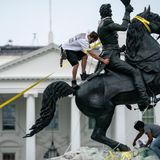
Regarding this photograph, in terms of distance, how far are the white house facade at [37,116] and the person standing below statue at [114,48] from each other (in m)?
39.3

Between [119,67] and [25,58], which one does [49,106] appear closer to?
[119,67]

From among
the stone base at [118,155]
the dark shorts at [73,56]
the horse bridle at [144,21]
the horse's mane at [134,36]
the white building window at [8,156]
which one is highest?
the horse bridle at [144,21]

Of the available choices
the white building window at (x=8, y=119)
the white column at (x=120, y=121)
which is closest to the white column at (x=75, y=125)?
the white column at (x=120, y=121)

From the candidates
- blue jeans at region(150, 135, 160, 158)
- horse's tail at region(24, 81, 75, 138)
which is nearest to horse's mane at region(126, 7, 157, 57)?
horse's tail at region(24, 81, 75, 138)

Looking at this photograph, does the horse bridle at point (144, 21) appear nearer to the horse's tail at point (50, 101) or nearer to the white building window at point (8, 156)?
the horse's tail at point (50, 101)

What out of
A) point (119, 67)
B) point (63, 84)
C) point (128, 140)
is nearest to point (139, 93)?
point (119, 67)

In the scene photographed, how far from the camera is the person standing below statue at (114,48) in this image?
800 centimetres

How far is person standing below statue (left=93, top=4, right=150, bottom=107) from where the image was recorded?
7996mm

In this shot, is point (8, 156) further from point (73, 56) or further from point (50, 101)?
point (50, 101)

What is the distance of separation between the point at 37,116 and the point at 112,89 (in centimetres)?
4423

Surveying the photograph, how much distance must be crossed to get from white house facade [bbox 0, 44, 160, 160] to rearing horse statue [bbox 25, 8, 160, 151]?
129 feet

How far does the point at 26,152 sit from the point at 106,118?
4235 cm

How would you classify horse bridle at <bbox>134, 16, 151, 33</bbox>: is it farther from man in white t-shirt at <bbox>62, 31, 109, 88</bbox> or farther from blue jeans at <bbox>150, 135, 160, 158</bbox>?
blue jeans at <bbox>150, 135, 160, 158</bbox>

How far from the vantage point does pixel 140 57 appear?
26.8 ft
